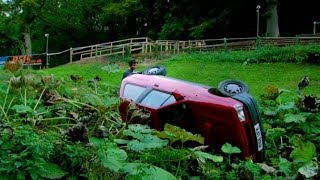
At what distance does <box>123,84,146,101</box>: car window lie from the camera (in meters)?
6.47

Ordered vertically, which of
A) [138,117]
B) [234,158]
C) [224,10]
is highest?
[224,10]

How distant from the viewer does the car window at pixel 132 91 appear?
647 cm

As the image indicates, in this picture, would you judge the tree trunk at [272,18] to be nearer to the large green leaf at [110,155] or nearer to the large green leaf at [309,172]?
the large green leaf at [309,172]

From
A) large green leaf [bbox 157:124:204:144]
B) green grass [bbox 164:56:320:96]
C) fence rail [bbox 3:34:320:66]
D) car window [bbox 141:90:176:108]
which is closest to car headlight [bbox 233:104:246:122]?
car window [bbox 141:90:176:108]

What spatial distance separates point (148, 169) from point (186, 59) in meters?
22.2

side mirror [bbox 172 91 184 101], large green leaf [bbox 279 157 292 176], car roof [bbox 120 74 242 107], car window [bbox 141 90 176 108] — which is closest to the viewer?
large green leaf [bbox 279 157 292 176]

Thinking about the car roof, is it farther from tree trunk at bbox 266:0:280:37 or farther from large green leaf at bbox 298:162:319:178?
tree trunk at bbox 266:0:280:37

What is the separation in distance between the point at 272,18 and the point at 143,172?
30.3m

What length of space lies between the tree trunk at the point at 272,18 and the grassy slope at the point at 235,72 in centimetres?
836

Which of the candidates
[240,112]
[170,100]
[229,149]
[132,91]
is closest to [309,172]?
[229,149]

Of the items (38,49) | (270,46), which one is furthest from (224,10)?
(38,49)

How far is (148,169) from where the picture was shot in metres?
3.81

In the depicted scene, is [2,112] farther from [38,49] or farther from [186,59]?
[38,49]

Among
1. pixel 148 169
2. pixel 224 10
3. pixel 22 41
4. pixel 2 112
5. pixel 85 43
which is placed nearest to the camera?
pixel 148 169
